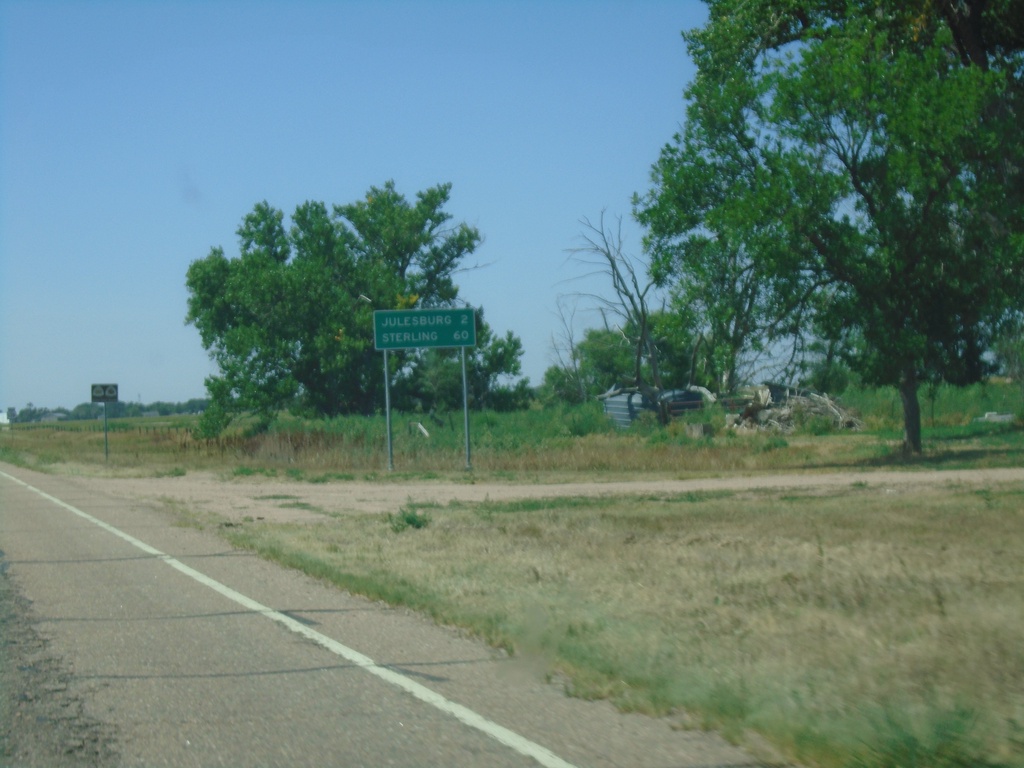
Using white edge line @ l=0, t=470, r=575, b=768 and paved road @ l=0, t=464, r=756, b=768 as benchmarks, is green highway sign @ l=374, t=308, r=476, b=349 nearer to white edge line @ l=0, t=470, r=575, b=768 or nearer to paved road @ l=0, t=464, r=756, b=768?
white edge line @ l=0, t=470, r=575, b=768

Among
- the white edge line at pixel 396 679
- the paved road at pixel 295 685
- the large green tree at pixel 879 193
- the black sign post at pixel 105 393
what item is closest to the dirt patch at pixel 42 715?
the paved road at pixel 295 685

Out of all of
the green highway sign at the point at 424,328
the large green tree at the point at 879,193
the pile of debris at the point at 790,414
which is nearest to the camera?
the large green tree at the point at 879,193

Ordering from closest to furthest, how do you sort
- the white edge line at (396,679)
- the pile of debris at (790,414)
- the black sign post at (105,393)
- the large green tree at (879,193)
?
the white edge line at (396,679) → the large green tree at (879,193) → the black sign post at (105,393) → the pile of debris at (790,414)

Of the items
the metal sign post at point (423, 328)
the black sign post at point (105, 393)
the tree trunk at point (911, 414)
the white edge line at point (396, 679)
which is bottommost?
the white edge line at point (396, 679)

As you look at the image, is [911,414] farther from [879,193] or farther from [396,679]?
[396,679]

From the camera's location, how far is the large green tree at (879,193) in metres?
26.3

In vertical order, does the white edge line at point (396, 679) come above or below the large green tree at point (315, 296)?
below

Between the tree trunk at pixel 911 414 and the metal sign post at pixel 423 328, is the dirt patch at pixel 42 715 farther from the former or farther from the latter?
the tree trunk at pixel 911 414

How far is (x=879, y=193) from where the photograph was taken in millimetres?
27516

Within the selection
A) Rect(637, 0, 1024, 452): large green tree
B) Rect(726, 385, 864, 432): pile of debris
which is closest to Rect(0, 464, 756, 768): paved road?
Rect(637, 0, 1024, 452): large green tree

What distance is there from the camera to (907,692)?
6695mm

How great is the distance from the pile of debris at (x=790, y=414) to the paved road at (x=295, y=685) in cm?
3630

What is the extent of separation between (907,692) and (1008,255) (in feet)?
73.1

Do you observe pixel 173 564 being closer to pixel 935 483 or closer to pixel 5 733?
pixel 5 733
